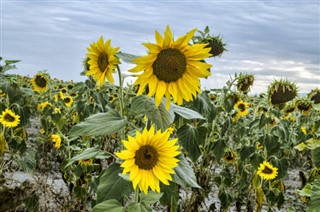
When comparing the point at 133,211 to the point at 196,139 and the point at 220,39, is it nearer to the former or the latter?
the point at 196,139

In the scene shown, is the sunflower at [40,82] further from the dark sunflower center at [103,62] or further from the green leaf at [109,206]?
the green leaf at [109,206]

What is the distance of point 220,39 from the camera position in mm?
2490

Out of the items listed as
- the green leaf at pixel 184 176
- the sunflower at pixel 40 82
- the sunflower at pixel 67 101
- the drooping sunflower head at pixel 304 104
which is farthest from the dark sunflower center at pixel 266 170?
the sunflower at pixel 67 101

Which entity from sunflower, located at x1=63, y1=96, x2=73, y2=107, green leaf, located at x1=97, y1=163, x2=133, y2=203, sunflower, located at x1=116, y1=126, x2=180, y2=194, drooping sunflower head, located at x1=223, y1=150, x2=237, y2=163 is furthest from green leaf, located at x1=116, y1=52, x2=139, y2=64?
sunflower, located at x1=63, y1=96, x2=73, y2=107

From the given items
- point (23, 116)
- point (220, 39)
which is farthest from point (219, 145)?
point (23, 116)

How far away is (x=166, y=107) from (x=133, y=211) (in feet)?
1.10

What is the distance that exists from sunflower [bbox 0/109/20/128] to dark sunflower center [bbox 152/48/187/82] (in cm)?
224

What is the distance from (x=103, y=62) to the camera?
143cm

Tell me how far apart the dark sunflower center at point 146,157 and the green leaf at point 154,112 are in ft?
0.37

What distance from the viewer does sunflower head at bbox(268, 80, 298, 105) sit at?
8.95 feet

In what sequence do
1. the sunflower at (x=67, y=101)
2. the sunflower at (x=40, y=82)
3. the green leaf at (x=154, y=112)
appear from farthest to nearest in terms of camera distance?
the sunflower at (x=67, y=101)
the sunflower at (x=40, y=82)
the green leaf at (x=154, y=112)

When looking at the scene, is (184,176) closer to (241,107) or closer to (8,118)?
(8,118)

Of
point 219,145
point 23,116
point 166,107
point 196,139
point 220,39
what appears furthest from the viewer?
point 23,116

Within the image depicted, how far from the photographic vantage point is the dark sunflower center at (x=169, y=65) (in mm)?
1342
